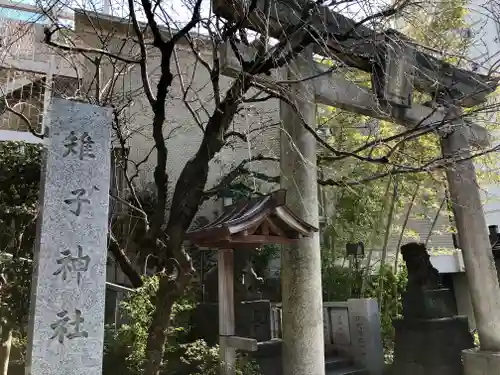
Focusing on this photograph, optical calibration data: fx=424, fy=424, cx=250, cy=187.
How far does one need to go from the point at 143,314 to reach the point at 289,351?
267cm

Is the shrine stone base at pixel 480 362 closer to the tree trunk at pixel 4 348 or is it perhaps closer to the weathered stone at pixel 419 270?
the weathered stone at pixel 419 270

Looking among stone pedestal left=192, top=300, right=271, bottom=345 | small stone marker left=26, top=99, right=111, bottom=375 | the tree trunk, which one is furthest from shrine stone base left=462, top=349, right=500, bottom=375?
the tree trunk

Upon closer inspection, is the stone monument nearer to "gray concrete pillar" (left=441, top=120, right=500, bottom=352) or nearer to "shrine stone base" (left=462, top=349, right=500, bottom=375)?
"shrine stone base" (left=462, top=349, right=500, bottom=375)

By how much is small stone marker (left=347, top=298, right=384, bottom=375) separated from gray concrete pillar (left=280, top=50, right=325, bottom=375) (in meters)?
4.25

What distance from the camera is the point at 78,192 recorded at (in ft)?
12.7

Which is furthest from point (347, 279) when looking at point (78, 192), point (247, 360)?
point (78, 192)

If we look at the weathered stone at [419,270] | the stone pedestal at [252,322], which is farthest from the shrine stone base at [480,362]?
the stone pedestal at [252,322]

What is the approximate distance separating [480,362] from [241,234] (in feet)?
17.9

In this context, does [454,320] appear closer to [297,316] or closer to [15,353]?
[297,316]

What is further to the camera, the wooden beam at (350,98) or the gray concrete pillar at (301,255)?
the wooden beam at (350,98)

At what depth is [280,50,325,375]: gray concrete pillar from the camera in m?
Result: 5.40

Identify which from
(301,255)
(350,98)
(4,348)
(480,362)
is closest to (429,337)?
(480,362)

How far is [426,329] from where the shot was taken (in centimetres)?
856

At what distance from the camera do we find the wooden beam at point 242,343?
5469 mm
